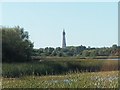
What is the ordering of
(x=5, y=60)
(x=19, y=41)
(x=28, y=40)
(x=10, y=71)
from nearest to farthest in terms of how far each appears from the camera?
(x=10, y=71)
(x=5, y=60)
(x=19, y=41)
(x=28, y=40)

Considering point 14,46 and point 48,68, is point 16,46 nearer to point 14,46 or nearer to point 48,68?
point 14,46

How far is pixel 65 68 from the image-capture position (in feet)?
74.7

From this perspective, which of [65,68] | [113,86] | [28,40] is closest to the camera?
[113,86]

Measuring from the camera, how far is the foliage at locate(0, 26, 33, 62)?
26125mm

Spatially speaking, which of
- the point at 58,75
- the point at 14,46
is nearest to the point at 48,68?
the point at 58,75

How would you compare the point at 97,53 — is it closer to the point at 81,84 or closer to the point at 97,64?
the point at 97,64

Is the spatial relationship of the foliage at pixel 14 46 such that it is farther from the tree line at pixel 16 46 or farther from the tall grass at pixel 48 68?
the tall grass at pixel 48 68

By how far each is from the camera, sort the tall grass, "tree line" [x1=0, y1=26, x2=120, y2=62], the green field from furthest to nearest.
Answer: "tree line" [x1=0, y1=26, x2=120, y2=62] → the tall grass → the green field

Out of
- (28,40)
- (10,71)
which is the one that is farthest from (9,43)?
(10,71)

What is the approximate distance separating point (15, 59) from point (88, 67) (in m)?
5.94

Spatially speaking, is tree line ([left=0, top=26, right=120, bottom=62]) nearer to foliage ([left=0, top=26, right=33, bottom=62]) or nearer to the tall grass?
foliage ([left=0, top=26, right=33, bottom=62])

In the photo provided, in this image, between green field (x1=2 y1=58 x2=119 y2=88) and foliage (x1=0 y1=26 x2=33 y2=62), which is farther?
foliage (x1=0 y1=26 x2=33 y2=62)

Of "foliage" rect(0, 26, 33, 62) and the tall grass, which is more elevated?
"foliage" rect(0, 26, 33, 62)

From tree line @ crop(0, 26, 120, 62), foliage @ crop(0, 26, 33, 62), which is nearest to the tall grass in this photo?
tree line @ crop(0, 26, 120, 62)
